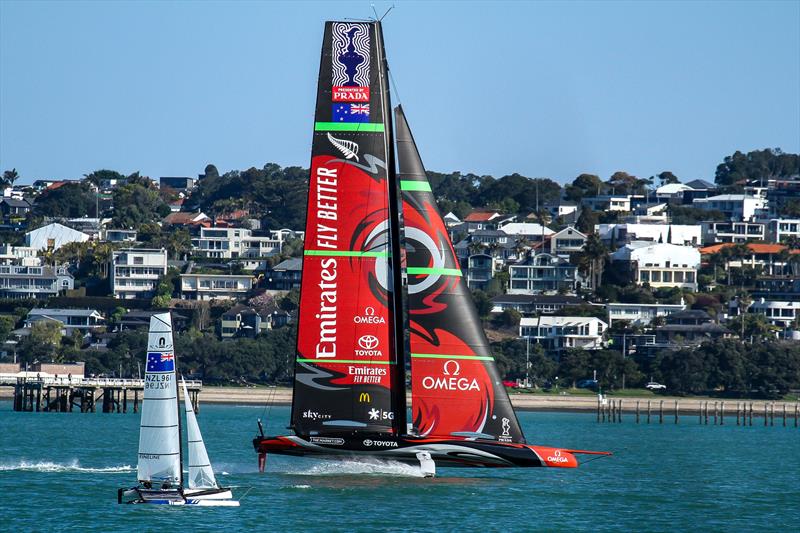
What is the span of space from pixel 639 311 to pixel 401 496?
111 meters

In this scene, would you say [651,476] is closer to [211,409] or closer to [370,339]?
[370,339]

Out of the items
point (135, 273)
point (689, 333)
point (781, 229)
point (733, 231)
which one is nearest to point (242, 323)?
point (135, 273)

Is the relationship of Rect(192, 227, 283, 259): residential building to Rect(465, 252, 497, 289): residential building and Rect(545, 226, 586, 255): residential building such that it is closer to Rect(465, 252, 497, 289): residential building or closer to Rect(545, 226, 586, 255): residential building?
Rect(465, 252, 497, 289): residential building

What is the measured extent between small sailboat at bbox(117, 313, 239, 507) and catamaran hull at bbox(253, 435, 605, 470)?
3.87m

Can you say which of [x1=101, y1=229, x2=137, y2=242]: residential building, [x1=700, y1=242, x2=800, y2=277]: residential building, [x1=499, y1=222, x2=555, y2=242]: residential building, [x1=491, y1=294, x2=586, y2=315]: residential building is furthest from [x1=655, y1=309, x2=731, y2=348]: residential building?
[x1=101, y1=229, x2=137, y2=242]: residential building

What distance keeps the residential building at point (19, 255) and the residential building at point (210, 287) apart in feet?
67.5

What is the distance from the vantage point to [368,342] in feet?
116

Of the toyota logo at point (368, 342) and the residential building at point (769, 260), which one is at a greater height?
the residential building at point (769, 260)

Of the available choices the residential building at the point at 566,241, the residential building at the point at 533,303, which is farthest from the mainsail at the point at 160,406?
the residential building at the point at 566,241

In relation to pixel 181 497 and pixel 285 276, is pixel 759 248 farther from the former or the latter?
pixel 181 497

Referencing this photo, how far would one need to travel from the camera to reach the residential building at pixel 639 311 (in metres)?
142

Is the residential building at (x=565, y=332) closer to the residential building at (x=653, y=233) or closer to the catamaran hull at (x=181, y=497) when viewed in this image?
the residential building at (x=653, y=233)

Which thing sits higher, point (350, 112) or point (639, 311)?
point (639, 311)

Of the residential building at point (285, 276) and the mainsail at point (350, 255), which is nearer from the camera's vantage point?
the mainsail at point (350, 255)
